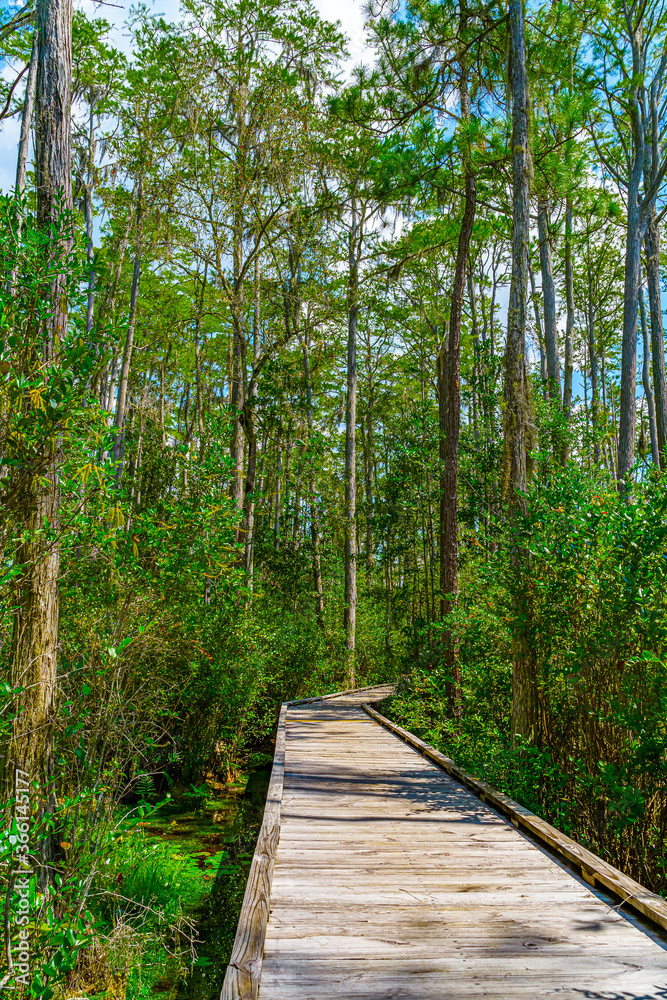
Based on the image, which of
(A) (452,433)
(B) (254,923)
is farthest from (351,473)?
(B) (254,923)

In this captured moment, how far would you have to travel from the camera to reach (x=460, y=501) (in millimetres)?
15172

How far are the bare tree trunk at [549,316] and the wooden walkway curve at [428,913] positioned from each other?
32.8ft

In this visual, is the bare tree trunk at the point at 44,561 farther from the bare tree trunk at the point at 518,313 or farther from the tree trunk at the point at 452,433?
the tree trunk at the point at 452,433

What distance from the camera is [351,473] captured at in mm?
14594

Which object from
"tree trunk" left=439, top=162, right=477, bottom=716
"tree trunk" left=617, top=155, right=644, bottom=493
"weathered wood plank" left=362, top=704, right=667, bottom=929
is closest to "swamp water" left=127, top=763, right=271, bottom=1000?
"weathered wood plank" left=362, top=704, right=667, bottom=929

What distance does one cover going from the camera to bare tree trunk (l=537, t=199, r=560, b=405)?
13.3 metres

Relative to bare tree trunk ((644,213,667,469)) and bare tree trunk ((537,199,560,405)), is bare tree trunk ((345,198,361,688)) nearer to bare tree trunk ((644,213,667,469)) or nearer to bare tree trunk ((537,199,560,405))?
bare tree trunk ((537,199,560,405))

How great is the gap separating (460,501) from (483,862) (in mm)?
11764

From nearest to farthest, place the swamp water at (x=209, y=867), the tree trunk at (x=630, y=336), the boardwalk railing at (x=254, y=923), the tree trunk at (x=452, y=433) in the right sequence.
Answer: the boardwalk railing at (x=254, y=923), the swamp water at (x=209, y=867), the tree trunk at (x=452, y=433), the tree trunk at (x=630, y=336)

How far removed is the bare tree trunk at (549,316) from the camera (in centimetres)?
1333

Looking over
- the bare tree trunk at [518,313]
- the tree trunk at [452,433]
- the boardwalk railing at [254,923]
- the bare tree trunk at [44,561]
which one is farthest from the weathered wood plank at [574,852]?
the tree trunk at [452,433]

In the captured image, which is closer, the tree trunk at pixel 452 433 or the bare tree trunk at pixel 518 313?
the bare tree trunk at pixel 518 313

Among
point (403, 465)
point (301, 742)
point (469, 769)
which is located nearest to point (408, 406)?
point (403, 465)

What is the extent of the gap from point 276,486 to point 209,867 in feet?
50.4
